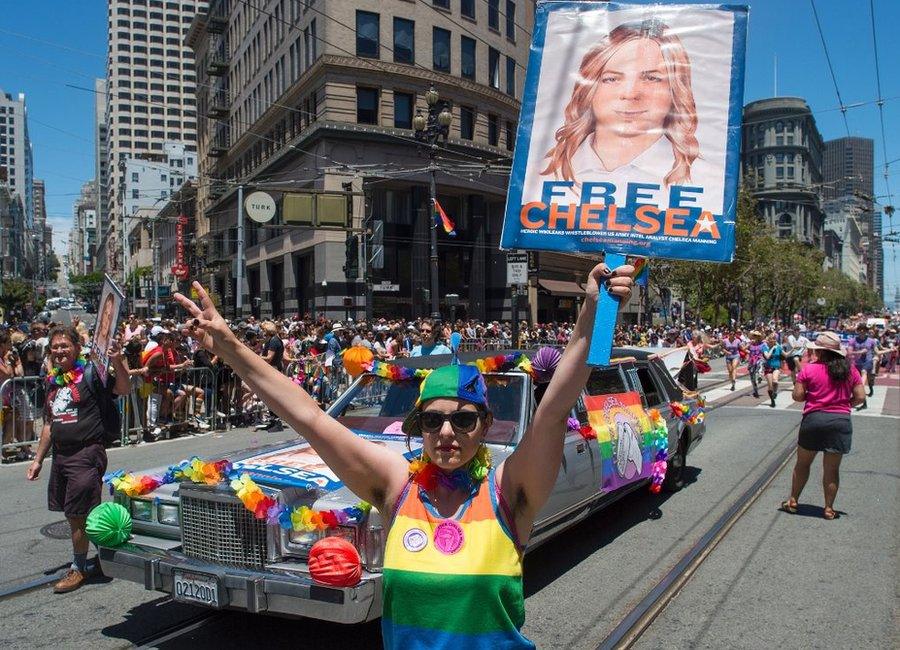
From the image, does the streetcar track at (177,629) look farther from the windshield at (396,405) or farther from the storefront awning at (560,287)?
the storefront awning at (560,287)

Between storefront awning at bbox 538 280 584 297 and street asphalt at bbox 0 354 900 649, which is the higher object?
storefront awning at bbox 538 280 584 297

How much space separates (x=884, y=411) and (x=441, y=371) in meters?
16.6

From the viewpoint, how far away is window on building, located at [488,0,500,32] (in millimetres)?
38594

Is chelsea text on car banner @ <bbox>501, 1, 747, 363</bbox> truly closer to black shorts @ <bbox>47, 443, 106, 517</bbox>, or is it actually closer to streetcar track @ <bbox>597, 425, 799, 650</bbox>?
streetcar track @ <bbox>597, 425, 799, 650</bbox>

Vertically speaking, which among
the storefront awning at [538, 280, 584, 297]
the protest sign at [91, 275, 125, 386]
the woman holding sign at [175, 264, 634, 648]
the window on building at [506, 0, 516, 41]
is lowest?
the woman holding sign at [175, 264, 634, 648]

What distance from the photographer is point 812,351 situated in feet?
24.7

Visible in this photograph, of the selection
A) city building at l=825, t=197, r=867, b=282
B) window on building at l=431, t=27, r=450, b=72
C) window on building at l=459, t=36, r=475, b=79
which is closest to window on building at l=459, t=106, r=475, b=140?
window on building at l=459, t=36, r=475, b=79

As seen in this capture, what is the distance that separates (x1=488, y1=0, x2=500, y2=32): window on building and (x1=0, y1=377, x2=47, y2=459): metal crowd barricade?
3322cm

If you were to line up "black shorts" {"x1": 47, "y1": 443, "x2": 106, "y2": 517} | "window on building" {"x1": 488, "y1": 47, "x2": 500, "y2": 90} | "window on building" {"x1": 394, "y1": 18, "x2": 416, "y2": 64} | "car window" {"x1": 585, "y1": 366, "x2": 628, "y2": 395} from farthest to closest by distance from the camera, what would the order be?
"window on building" {"x1": 488, "y1": 47, "x2": 500, "y2": 90}
"window on building" {"x1": 394, "y1": 18, "x2": 416, "y2": 64}
"car window" {"x1": 585, "y1": 366, "x2": 628, "y2": 395}
"black shorts" {"x1": 47, "y1": 443, "x2": 106, "y2": 517}

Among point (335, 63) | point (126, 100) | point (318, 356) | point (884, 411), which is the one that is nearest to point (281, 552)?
point (318, 356)

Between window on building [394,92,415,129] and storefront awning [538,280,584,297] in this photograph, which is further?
Answer: storefront awning [538,280,584,297]

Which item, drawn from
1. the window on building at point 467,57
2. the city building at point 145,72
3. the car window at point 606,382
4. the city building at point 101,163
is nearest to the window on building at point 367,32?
the window on building at point 467,57

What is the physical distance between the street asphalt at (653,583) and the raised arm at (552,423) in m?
2.67

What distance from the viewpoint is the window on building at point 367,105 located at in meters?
35.5
